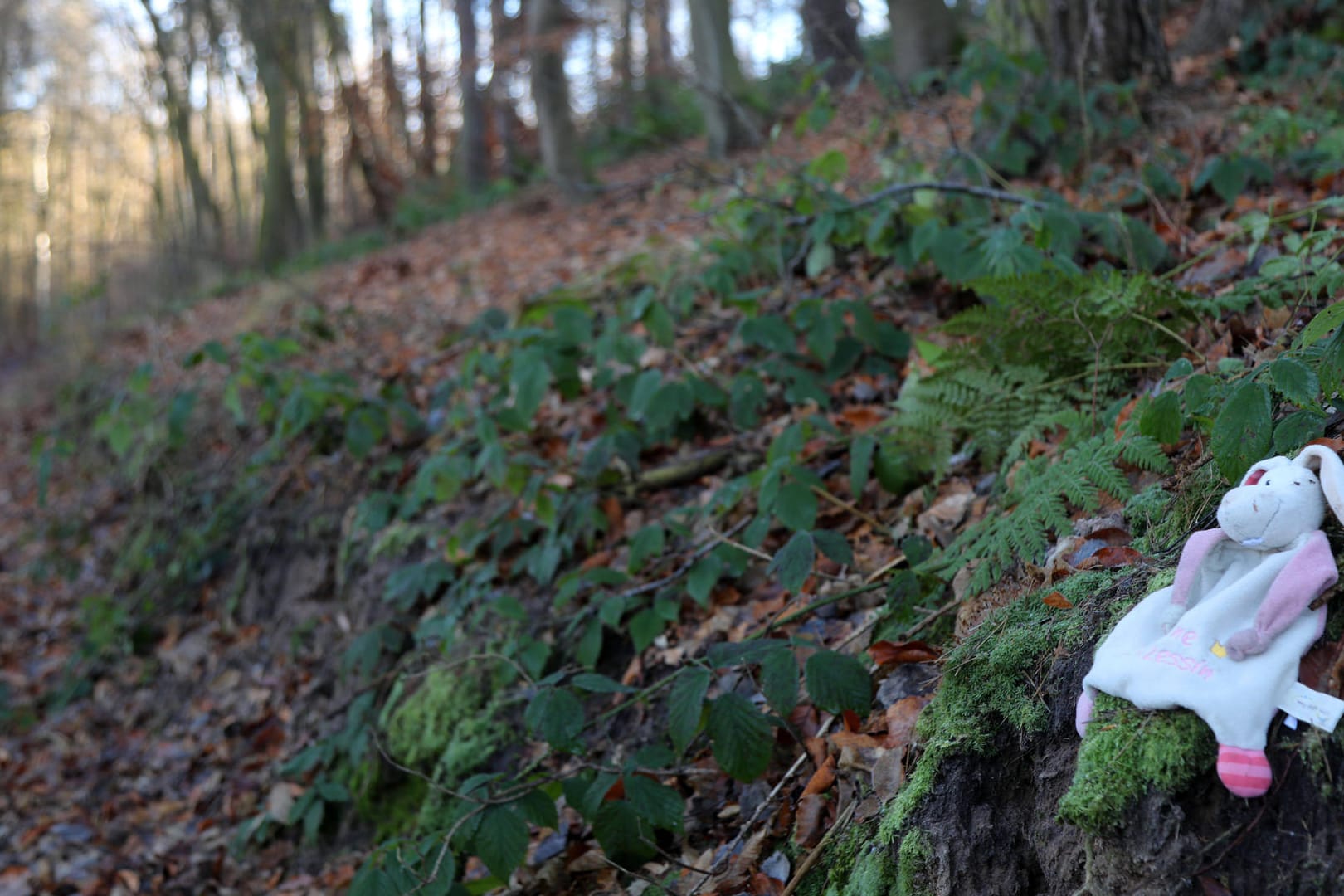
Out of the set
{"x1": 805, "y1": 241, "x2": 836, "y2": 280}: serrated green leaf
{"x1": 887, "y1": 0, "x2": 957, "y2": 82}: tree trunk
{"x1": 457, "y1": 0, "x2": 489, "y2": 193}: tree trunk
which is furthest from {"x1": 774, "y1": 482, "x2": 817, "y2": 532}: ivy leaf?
{"x1": 457, "y1": 0, "x2": 489, "y2": 193}: tree trunk

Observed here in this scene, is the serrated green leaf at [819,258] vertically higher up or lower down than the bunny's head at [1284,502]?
higher up

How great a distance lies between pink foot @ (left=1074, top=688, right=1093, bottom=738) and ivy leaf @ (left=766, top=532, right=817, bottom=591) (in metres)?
0.97

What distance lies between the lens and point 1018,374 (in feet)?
10.1

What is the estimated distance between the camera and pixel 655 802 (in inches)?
95.7

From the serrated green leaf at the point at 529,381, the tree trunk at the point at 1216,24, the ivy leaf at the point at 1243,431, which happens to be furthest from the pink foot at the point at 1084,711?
the tree trunk at the point at 1216,24

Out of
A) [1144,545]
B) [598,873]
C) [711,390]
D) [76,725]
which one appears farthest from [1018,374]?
[76,725]

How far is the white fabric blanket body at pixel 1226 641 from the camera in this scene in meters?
1.52

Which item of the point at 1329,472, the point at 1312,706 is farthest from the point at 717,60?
the point at 1312,706

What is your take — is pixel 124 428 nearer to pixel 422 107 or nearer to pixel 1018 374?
pixel 1018 374

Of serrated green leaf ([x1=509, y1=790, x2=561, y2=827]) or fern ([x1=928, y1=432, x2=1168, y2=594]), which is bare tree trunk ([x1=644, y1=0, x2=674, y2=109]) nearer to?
fern ([x1=928, y1=432, x2=1168, y2=594])

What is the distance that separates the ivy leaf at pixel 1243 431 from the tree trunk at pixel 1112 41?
12.0ft

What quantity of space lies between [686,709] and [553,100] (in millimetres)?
10587

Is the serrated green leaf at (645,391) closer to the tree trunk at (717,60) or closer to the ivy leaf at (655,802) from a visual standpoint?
the ivy leaf at (655,802)

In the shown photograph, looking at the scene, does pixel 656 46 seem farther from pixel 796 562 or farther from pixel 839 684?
pixel 839 684
